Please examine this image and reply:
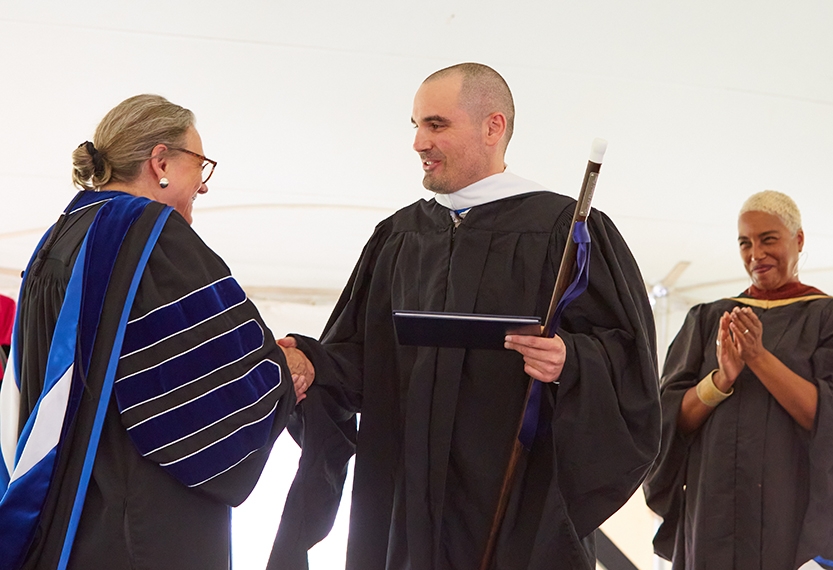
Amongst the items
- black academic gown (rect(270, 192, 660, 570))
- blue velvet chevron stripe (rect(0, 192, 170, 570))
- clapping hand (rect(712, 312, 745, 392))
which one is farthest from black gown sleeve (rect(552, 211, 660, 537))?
blue velvet chevron stripe (rect(0, 192, 170, 570))

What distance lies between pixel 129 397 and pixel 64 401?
14 cm

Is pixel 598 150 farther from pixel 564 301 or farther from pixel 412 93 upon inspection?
pixel 412 93

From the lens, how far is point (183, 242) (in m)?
2.25

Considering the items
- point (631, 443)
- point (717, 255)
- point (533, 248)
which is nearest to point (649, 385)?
point (631, 443)

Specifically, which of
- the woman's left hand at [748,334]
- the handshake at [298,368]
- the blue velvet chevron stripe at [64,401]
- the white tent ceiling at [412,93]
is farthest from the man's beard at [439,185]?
the white tent ceiling at [412,93]

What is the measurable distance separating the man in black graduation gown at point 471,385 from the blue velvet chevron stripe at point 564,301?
58mm

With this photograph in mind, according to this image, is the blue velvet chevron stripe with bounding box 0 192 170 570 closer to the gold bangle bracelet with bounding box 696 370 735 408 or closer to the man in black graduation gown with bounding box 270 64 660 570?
the man in black graduation gown with bounding box 270 64 660 570

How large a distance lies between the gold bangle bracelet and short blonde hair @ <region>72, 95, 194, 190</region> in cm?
195

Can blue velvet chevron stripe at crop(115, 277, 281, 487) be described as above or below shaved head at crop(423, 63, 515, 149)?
below

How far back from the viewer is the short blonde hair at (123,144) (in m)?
2.37

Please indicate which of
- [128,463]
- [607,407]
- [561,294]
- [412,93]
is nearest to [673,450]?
[607,407]

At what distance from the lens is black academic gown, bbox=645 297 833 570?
117 inches

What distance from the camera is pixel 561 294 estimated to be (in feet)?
6.75

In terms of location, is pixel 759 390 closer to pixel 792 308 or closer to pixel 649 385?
pixel 792 308
